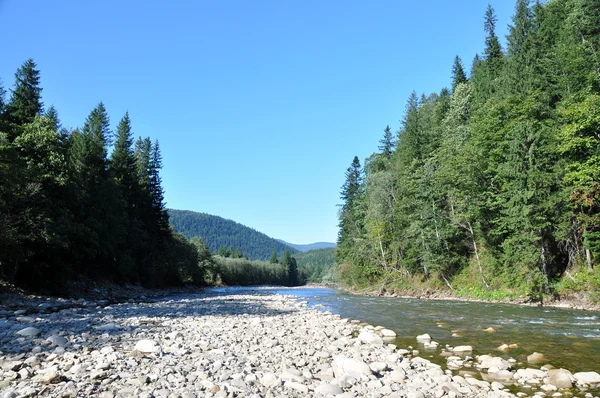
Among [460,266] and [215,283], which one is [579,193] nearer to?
[460,266]

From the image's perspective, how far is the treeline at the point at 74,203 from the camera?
69.9 feet

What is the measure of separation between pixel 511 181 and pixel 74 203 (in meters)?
33.4

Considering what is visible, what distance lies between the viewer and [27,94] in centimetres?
3319

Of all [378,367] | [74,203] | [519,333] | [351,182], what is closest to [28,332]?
[378,367]

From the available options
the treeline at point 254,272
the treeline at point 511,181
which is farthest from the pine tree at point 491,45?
the treeline at point 254,272

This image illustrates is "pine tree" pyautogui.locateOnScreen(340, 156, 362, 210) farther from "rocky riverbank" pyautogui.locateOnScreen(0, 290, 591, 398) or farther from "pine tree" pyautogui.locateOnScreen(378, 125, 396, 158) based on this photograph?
"rocky riverbank" pyautogui.locateOnScreen(0, 290, 591, 398)

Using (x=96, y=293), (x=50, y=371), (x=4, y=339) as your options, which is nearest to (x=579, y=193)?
(x=50, y=371)

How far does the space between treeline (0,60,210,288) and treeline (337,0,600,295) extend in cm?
3047

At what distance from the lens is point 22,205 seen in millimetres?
21844

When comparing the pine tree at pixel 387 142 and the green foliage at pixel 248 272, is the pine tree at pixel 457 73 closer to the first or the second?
the pine tree at pixel 387 142

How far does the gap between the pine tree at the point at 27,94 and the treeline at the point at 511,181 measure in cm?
3821

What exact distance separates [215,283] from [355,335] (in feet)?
348

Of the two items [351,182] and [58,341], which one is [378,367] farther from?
[351,182]

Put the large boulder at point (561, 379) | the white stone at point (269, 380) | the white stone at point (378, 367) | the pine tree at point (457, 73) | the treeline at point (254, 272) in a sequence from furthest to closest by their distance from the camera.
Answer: the treeline at point (254, 272) < the pine tree at point (457, 73) < the white stone at point (378, 367) < the large boulder at point (561, 379) < the white stone at point (269, 380)
